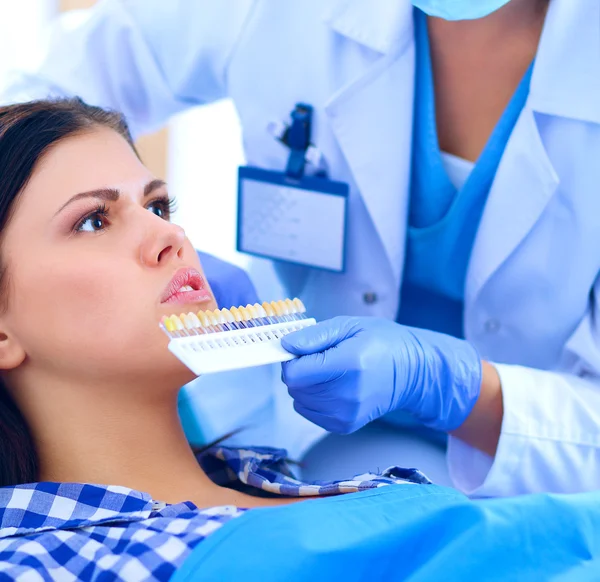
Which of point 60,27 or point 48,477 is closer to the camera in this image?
point 48,477

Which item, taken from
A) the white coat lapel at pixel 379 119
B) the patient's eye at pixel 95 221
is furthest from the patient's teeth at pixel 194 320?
the white coat lapel at pixel 379 119

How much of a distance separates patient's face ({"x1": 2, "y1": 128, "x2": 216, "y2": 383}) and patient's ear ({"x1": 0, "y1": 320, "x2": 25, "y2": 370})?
1 cm

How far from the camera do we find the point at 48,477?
3.98 feet

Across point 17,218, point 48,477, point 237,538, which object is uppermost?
point 17,218

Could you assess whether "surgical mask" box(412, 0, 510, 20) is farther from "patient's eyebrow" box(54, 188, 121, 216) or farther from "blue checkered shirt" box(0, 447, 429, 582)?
"blue checkered shirt" box(0, 447, 429, 582)

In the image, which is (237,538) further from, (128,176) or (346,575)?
(128,176)

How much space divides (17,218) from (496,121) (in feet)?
3.01

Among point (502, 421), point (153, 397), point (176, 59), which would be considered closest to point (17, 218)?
point (153, 397)

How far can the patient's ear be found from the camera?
119cm

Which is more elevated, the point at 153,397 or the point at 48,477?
the point at 153,397

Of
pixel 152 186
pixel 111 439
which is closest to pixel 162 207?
pixel 152 186

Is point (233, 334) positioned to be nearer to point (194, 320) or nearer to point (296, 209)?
point (194, 320)

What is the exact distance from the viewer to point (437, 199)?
1576 mm

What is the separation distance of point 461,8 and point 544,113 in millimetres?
254
